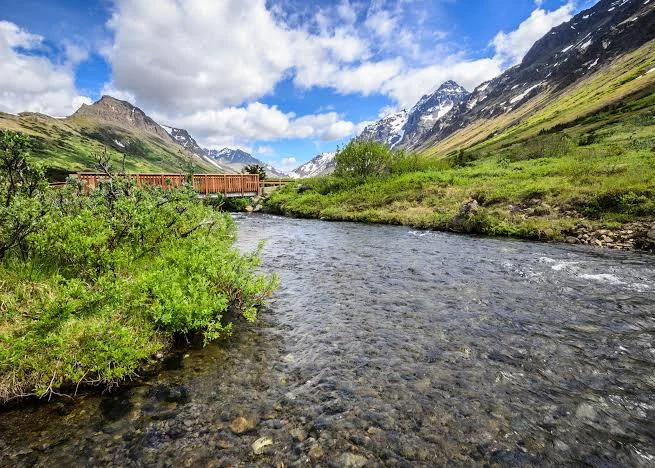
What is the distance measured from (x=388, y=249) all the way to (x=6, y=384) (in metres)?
17.6

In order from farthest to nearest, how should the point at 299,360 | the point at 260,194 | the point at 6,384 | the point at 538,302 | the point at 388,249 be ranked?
the point at 260,194
the point at 388,249
the point at 538,302
the point at 299,360
the point at 6,384

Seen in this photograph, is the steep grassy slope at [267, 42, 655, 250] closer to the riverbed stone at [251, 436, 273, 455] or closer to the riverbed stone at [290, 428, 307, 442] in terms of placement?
the riverbed stone at [290, 428, 307, 442]

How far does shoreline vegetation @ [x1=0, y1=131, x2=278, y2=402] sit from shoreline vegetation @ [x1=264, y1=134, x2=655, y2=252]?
2061cm

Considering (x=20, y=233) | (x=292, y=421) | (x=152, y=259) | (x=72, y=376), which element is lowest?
(x=292, y=421)

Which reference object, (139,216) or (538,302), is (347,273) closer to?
(538,302)

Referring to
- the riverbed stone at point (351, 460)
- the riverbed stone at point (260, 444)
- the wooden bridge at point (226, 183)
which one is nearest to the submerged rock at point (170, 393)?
the riverbed stone at point (260, 444)

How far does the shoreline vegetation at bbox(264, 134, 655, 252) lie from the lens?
22250mm

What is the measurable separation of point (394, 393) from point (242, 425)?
2.81 meters

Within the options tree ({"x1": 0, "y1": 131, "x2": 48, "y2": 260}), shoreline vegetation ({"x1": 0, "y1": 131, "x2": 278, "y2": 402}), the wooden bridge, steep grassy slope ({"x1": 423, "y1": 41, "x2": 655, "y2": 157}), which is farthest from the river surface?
steep grassy slope ({"x1": 423, "y1": 41, "x2": 655, "y2": 157})

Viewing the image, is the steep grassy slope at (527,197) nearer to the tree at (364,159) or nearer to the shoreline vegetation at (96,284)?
the tree at (364,159)

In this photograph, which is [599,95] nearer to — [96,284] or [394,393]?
[394,393]

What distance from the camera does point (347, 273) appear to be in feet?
51.2

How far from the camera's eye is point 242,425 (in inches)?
235

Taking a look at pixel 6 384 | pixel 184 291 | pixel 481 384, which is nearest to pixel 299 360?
pixel 184 291
